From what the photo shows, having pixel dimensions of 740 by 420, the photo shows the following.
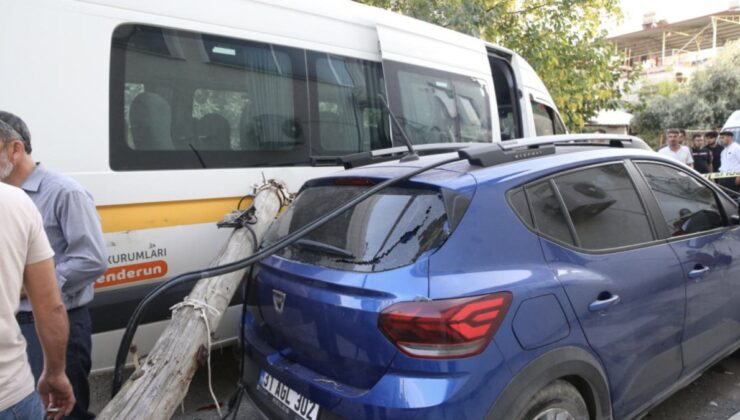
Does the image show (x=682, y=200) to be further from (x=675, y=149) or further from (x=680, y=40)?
(x=680, y=40)

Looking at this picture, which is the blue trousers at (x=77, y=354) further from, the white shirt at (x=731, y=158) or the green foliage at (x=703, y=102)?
the green foliage at (x=703, y=102)

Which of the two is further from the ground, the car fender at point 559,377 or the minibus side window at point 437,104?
the minibus side window at point 437,104

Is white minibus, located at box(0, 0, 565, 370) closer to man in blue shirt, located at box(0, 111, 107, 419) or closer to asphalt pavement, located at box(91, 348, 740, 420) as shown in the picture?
man in blue shirt, located at box(0, 111, 107, 419)

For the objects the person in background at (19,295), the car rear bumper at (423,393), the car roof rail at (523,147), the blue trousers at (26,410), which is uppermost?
the car roof rail at (523,147)

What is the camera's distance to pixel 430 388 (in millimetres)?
1657

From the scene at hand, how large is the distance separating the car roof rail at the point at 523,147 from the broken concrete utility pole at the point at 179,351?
137cm

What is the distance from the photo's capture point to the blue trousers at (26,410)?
1448 mm

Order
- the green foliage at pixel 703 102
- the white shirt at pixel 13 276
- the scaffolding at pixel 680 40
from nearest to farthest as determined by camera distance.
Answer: the white shirt at pixel 13 276, the green foliage at pixel 703 102, the scaffolding at pixel 680 40

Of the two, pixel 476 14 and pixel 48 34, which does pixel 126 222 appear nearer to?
pixel 48 34

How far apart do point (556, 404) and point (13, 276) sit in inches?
76.1

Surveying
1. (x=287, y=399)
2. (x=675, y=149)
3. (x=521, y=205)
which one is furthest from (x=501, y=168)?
(x=675, y=149)

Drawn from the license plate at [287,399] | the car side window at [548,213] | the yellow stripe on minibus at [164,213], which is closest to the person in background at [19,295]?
the license plate at [287,399]

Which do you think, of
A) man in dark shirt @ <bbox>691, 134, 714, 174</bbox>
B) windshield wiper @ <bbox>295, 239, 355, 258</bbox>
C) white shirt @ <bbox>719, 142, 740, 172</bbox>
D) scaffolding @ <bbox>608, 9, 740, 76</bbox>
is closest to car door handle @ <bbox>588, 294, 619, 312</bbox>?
windshield wiper @ <bbox>295, 239, 355, 258</bbox>

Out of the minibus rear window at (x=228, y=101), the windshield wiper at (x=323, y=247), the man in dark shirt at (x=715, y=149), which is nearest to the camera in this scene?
the windshield wiper at (x=323, y=247)
